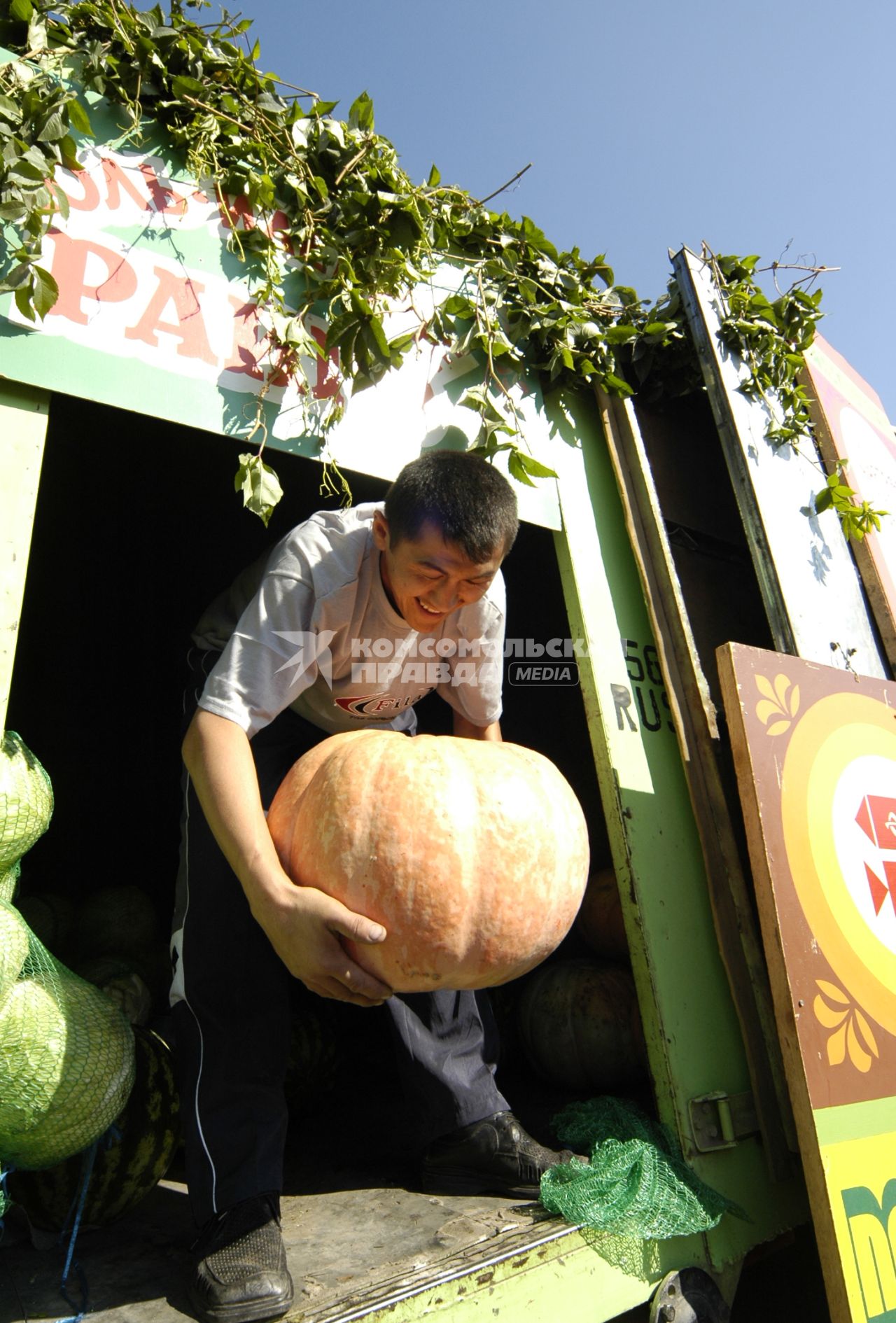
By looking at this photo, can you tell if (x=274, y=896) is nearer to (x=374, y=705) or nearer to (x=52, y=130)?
(x=374, y=705)

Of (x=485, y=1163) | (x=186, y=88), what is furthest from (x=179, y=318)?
(x=485, y=1163)

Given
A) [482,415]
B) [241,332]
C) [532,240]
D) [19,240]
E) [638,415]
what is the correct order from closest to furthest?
[19,240] < [241,332] < [482,415] < [532,240] < [638,415]

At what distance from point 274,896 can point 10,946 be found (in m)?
0.54

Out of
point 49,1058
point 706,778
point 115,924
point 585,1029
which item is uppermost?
point 706,778

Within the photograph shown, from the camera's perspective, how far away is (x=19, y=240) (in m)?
1.85

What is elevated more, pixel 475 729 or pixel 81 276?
pixel 81 276

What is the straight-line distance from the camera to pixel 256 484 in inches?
87.7

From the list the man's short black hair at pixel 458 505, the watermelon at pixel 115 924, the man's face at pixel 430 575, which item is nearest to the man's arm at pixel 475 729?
the man's face at pixel 430 575

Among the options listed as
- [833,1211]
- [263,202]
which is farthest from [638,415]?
[833,1211]

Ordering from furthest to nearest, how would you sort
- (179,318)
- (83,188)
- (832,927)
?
1. (832,927)
2. (179,318)
3. (83,188)

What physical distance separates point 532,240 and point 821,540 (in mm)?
1660

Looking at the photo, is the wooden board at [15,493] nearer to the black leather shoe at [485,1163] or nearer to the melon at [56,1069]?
the melon at [56,1069]

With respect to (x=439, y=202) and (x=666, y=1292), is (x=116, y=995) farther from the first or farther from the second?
(x=439, y=202)

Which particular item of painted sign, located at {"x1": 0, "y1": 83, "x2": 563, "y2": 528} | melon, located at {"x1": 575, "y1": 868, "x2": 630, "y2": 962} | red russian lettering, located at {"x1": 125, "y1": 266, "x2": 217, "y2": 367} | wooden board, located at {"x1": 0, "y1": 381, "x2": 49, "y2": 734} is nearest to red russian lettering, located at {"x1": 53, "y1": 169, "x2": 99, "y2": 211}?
painted sign, located at {"x1": 0, "y1": 83, "x2": 563, "y2": 528}
